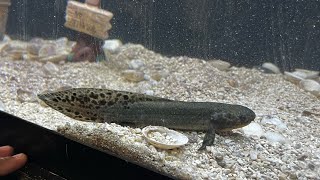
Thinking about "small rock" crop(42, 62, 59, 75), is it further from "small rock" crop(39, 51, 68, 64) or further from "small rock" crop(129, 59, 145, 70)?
"small rock" crop(129, 59, 145, 70)

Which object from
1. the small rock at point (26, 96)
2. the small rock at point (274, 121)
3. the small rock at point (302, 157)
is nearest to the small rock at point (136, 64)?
the small rock at point (26, 96)

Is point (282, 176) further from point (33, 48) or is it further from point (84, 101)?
point (33, 48)

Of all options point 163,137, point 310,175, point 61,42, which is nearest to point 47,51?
point 61,42

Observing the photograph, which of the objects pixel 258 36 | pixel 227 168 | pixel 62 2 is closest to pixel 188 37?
pixel 258 36

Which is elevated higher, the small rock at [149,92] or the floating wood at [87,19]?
the floating wood at [87,19]

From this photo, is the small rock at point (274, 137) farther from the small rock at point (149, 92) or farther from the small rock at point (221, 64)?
the small rock at point (149, 92)

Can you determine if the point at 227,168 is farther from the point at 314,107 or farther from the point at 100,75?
the point at 100,75

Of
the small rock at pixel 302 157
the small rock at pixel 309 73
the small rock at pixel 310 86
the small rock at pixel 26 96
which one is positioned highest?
the small rock at pixel 309 73
